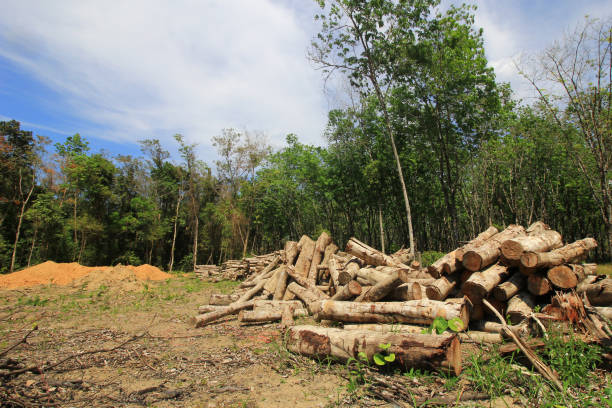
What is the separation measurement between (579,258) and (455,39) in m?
14.6

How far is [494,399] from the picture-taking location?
3.28m

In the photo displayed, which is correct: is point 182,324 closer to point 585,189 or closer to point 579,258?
point 579,258

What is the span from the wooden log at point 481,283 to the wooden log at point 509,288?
0.11m

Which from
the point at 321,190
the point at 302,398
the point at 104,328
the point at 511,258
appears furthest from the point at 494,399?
the point at 321,190

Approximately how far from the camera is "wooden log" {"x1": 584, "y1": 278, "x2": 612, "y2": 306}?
4.96 m

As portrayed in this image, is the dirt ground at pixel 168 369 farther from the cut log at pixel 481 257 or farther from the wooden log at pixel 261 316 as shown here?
the cut log at pixel 481 257

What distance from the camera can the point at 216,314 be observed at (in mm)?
7598

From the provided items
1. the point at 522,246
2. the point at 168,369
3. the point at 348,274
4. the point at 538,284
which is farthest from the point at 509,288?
the point at 168,369

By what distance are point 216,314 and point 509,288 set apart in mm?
6426

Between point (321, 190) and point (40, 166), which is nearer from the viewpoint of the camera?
point (40, 166)

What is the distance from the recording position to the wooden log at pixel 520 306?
5.22 metres

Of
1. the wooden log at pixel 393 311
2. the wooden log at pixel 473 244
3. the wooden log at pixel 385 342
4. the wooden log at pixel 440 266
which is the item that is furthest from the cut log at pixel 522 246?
the wooden log at pixel 385 342

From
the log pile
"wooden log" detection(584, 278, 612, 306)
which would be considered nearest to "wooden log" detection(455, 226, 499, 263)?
the log pile

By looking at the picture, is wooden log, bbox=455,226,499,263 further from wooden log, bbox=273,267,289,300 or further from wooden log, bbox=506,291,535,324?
wooden log, bbox=273,267,289,300
